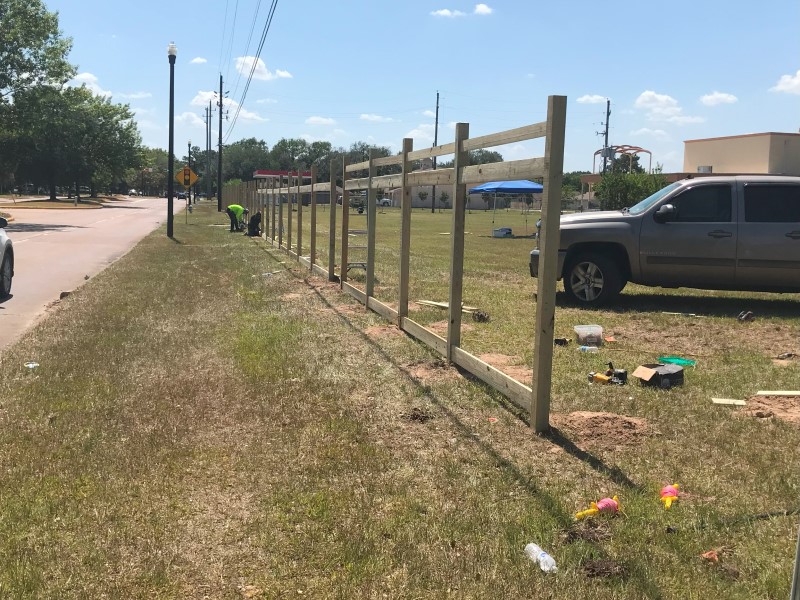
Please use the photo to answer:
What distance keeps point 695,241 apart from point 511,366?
4.86 m

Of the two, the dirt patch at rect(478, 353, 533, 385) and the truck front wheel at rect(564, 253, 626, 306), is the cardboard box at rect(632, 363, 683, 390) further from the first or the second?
the truck front wheel at rect(564, 253, 626, 306)

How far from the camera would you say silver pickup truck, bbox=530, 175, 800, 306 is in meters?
10.3

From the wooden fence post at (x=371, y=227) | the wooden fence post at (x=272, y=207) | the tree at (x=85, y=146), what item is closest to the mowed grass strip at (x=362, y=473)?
the wooden fence post at (x=371, y=227)

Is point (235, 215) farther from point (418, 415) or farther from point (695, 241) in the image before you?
point (418, 415)

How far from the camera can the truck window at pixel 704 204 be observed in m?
10.5

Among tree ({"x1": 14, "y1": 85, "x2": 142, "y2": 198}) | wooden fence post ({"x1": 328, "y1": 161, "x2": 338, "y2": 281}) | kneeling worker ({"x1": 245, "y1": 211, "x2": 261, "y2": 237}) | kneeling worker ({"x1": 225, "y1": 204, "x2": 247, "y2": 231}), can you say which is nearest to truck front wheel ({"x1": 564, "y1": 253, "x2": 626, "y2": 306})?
wooden fence post ({"x1": 328, "y1": 161, "x2": 338, "y2": 281})

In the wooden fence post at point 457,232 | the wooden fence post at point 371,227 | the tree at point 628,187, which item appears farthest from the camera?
the tree at point 628,187

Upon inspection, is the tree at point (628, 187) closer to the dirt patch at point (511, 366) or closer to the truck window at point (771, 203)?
the truck window at point (771, 203)

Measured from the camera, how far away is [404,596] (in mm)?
3066

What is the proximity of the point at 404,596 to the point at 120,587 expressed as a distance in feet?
3.82

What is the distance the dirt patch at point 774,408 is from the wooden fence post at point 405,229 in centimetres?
389

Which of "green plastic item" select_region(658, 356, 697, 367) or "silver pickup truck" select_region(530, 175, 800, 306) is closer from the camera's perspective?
"green plastic item" select_region(658, 356, 697, 367)

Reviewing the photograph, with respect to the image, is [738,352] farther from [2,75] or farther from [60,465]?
[2,75]

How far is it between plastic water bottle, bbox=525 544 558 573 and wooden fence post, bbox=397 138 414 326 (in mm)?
5190
